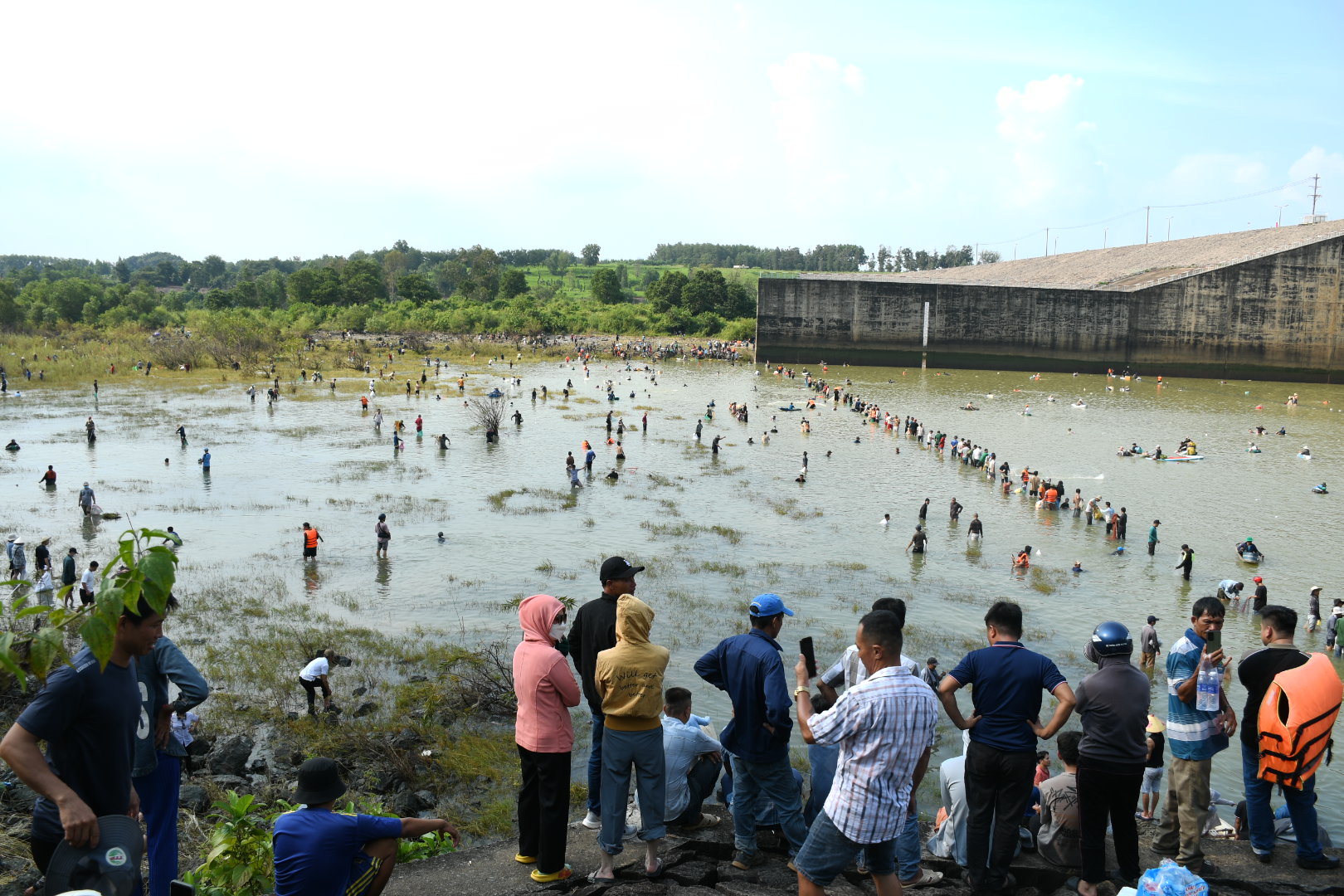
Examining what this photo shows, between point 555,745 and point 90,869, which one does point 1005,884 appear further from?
point 90,869

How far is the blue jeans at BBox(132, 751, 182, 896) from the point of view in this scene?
4.33 metres

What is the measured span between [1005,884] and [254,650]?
11507 millimetres

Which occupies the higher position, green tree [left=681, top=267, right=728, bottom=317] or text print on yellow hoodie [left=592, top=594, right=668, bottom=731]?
green tree [left=681, top=267, right=728, bottom=317]

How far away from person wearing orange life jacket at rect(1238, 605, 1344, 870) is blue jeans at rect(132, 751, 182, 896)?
5.68 metres

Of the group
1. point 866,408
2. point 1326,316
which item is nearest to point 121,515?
point 866,408

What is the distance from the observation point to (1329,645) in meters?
15.0

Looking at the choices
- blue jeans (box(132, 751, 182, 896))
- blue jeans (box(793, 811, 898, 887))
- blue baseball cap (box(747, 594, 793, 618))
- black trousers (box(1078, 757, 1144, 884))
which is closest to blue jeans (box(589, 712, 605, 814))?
blue baseball cap (box(747, 594, 793, 618))

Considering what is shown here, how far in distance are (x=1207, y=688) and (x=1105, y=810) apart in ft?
3.30

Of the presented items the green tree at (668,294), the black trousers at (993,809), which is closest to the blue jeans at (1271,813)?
the black trousers at (993,809)

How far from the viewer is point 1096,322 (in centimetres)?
6162

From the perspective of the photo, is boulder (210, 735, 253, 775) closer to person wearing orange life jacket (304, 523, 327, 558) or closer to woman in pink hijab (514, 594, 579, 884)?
woman in pink hijab (514, 594, 579, 884)

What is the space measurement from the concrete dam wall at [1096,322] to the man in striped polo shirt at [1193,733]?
5889 centimetres

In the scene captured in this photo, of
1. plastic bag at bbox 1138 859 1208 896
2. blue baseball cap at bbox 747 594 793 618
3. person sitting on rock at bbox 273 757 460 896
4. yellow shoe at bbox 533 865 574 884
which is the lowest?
yellow shoe at bbox 533 865 574 884

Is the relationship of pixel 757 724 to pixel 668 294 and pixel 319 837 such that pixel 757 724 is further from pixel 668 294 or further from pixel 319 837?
pixel 668 294
